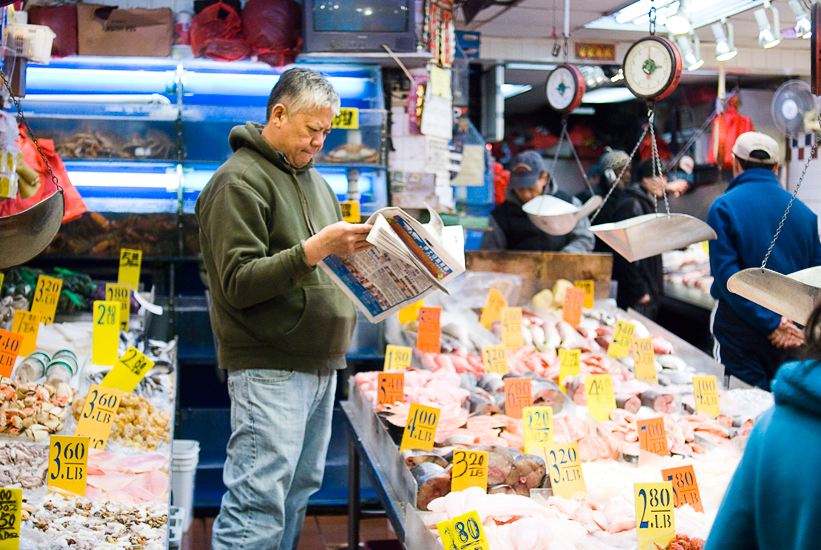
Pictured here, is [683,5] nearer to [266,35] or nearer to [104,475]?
[266,35]

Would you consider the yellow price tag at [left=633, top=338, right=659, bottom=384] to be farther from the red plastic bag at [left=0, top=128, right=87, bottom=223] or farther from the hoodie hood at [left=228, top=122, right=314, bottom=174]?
the red plastic bag at [left=0, top=128, right=87, bottom=223]

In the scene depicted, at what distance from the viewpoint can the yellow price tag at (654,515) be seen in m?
1.91

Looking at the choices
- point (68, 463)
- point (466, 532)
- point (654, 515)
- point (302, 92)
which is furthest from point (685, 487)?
point (68, 463)

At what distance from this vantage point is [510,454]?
2.33 metres

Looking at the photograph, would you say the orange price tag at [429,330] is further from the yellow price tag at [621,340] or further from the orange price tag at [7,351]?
the orange price tag at [7,351]

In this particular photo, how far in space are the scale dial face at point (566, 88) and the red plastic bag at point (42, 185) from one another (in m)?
2.60

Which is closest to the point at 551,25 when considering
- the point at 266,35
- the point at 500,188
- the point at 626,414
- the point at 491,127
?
the point at 491,127

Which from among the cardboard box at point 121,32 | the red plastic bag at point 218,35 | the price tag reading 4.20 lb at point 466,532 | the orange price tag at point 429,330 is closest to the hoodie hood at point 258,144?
the price tag reading 4.20 lb at point 466,532

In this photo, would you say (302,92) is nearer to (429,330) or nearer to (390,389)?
(390,389)

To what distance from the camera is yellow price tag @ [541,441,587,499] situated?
224 centimetres

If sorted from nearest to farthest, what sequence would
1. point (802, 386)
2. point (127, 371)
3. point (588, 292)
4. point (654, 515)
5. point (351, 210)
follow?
point (802, 386) < point (654, 515) < point (127, 371) < point (351, 210) < point (588, 292)

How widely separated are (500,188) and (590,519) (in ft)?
16.6

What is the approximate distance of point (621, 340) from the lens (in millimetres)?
3936

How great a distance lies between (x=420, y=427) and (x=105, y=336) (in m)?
1.57
